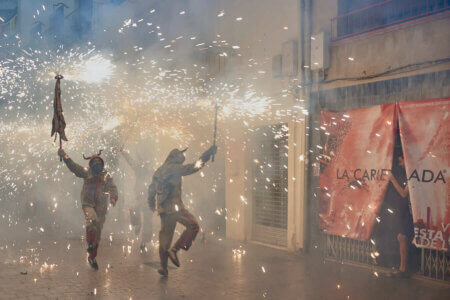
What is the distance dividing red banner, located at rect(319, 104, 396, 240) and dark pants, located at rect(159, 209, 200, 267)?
9.15 feet

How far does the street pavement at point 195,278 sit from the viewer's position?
658 cm

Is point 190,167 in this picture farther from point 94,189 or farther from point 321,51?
point 321,51

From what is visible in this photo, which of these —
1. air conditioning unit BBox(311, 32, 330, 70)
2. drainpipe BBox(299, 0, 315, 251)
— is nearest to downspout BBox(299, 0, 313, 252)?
drainpipe BBox(299, 0, 315, 251)

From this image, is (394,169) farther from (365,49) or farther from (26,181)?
(26,181)

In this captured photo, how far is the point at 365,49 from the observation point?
8.88m

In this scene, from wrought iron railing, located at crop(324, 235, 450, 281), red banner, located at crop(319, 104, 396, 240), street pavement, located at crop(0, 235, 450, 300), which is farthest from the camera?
red banner, located at crop(319, 104, 396, 240)

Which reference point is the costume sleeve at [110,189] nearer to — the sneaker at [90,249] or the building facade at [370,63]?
the sneaker at [90,249]

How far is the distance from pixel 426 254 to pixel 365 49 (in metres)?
3.60

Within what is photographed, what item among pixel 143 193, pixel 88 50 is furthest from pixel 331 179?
pixel 88 50

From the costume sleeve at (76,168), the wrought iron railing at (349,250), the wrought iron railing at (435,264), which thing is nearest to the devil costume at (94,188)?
the costume sleeve at (76,168)

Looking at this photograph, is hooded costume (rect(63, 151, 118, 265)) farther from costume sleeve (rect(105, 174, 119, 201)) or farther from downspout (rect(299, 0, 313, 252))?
downspout (rect(299, 0, 313, 252))

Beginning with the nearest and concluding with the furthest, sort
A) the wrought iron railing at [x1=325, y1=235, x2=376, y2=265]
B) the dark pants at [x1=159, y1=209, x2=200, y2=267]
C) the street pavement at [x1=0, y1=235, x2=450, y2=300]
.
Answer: the street pavement at [x1=0, y1=235, x2=450, y2=300], the dark pants at [x1=159, y1=209, x2=200, y2=267], the wrought iron railing at [x1=325, y1=235, x2=376, y2=265]

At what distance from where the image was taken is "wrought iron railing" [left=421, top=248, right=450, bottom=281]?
7.50 meters

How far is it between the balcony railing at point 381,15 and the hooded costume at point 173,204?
3.50 metres
